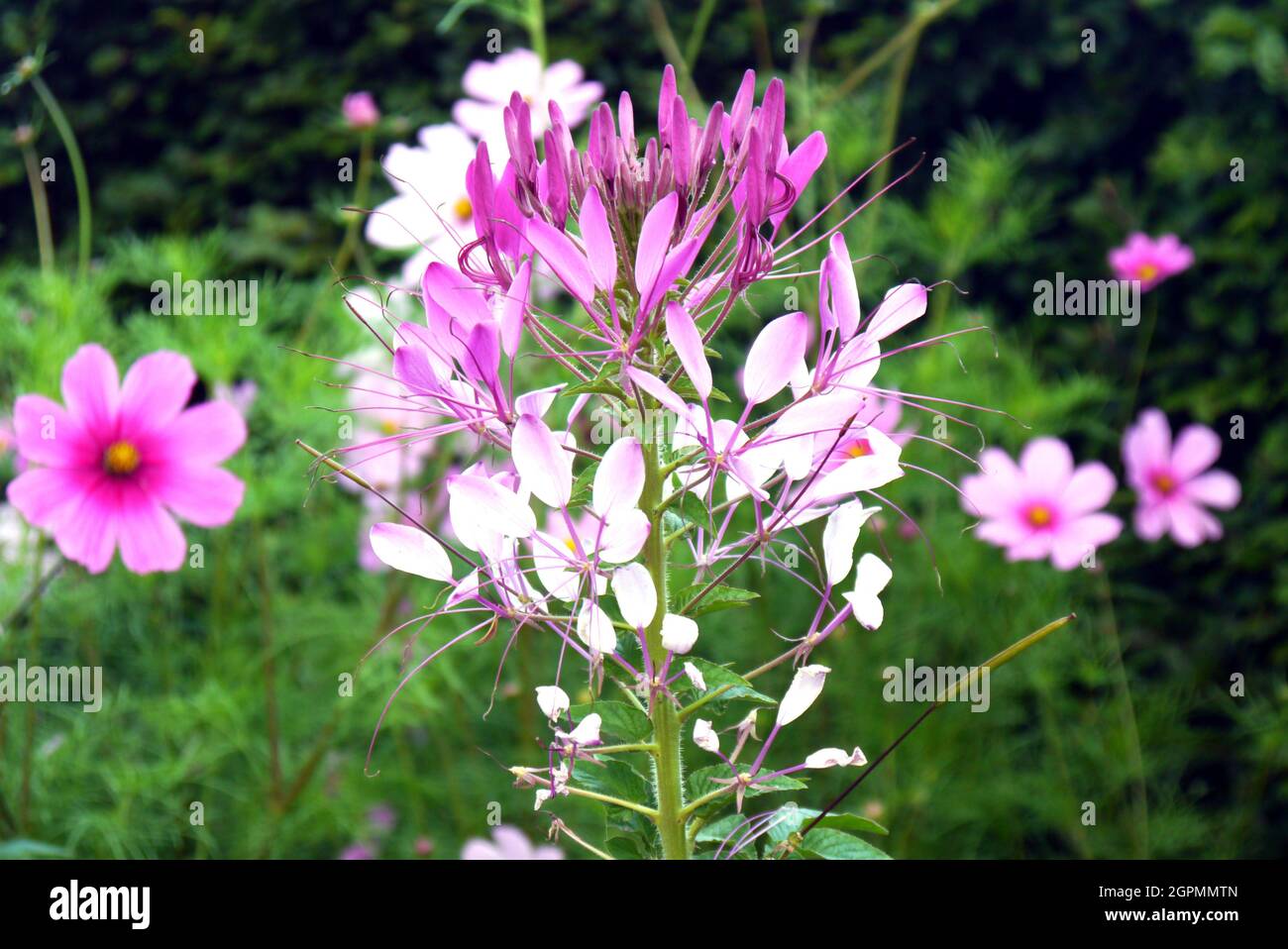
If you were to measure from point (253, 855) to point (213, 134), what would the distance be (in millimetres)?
2458

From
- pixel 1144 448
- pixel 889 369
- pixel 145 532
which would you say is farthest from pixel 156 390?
pixel 1144 448

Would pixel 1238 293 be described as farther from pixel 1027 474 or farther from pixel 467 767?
pixel 467 767

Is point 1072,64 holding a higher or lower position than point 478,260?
higher

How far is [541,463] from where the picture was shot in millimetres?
632

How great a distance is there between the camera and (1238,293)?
301cm

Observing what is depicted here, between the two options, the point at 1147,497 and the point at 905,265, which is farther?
the point at 905,265

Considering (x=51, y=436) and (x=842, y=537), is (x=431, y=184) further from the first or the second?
(x=842, y=537)

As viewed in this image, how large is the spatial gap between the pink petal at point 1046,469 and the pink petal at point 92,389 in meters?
1.46

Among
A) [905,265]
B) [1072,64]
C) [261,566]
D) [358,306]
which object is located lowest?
[261,566]

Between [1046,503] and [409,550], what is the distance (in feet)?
5.08

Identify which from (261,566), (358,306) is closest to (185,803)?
(261,566)

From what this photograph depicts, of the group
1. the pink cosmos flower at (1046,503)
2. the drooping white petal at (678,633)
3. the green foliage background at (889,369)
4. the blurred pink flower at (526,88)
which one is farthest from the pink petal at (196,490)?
the pink cosmos flower at (1046,503)

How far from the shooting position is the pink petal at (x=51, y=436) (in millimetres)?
1271

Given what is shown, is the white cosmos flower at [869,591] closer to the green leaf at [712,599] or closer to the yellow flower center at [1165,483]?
the green leaf at [712,599]
